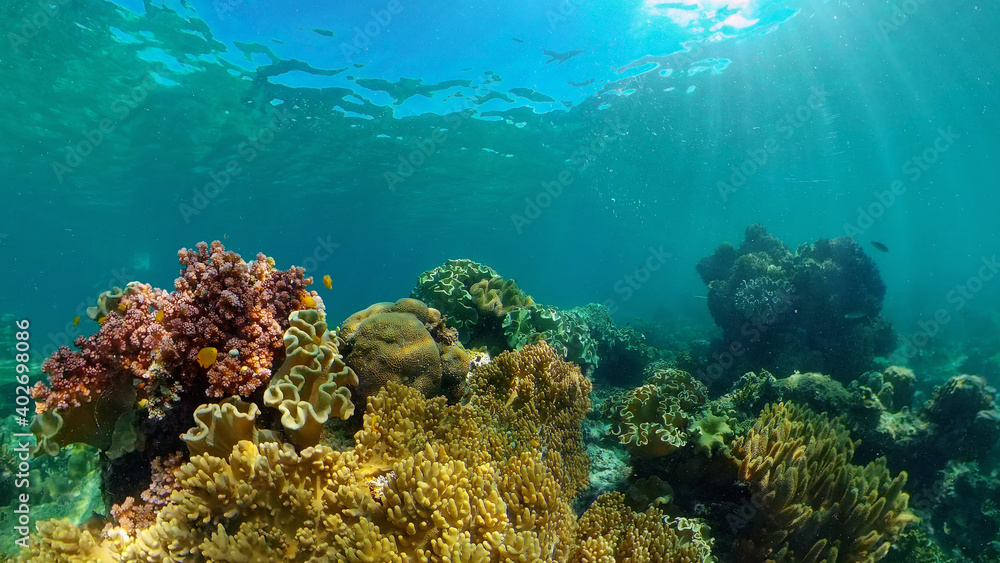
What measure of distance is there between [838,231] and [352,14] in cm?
13920

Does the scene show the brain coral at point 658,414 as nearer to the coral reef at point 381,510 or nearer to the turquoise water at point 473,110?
the coral reef at point 381,510

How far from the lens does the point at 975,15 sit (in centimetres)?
1916

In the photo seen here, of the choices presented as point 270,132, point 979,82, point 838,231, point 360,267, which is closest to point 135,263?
point 360,267

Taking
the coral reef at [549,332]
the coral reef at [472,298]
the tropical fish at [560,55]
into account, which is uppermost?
the tropical fish at [560,55]

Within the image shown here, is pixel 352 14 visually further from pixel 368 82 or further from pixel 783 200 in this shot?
pixel 783 200

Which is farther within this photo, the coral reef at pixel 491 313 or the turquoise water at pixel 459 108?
the turquoise water at pixel 459 108

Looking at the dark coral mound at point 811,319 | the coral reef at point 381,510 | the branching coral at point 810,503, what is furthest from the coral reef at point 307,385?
the dark coral mound at point 811,319

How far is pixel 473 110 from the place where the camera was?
25500 millimetres

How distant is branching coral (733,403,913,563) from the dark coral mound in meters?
7.43

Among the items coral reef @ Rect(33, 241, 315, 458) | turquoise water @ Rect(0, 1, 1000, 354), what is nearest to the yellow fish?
coral reef @ Rect(33, 241, 315, 458)

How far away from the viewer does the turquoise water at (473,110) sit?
720 inches

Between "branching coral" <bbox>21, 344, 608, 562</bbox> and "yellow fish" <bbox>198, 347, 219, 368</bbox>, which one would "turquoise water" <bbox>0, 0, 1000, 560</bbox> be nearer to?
"yellow fish" <bbox>198, 347, 219, 368</bbox>

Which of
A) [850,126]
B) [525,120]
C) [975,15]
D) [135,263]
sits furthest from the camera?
[135,263]

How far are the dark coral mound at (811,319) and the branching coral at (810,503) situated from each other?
743 centimetres
